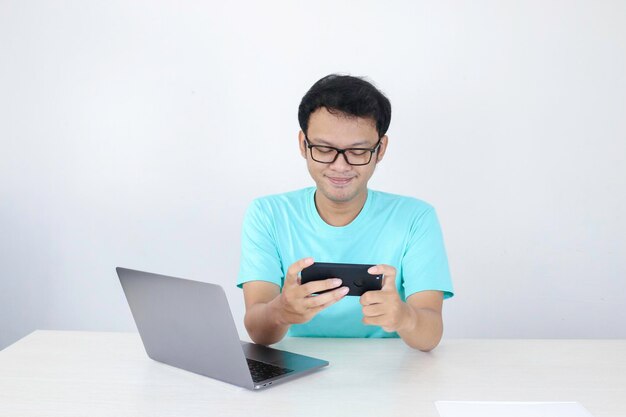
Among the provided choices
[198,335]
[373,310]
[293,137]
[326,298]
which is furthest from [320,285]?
[293,137]

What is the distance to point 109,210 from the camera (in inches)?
129

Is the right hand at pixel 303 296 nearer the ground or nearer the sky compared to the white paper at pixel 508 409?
nearer the sky

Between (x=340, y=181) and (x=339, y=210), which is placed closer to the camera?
(x=340, y=181)

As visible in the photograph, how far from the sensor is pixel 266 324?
1.87 m

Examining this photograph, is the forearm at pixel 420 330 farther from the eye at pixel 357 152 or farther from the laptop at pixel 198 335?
the eye at pixel 357 152

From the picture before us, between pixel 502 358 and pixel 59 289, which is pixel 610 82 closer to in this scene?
pixel 502 358

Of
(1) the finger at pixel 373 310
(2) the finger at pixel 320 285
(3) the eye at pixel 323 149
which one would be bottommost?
(1) the finger at pixel 373 310

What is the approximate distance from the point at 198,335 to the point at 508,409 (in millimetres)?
656

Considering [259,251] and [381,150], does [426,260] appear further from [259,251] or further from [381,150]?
[259,251]

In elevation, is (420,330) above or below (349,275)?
below

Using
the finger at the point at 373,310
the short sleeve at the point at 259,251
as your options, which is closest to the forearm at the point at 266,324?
the short sleeve at the point at 259,251

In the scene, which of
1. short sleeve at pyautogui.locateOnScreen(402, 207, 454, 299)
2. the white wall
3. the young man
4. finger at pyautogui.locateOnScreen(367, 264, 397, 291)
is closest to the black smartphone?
finger at pyautogui.locateOnScreen(367, 264, 397, 291)

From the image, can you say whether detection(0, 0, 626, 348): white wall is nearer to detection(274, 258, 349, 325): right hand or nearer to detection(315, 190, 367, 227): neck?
detection(315, 190, 367, 227): neck

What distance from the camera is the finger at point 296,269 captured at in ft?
5.29
